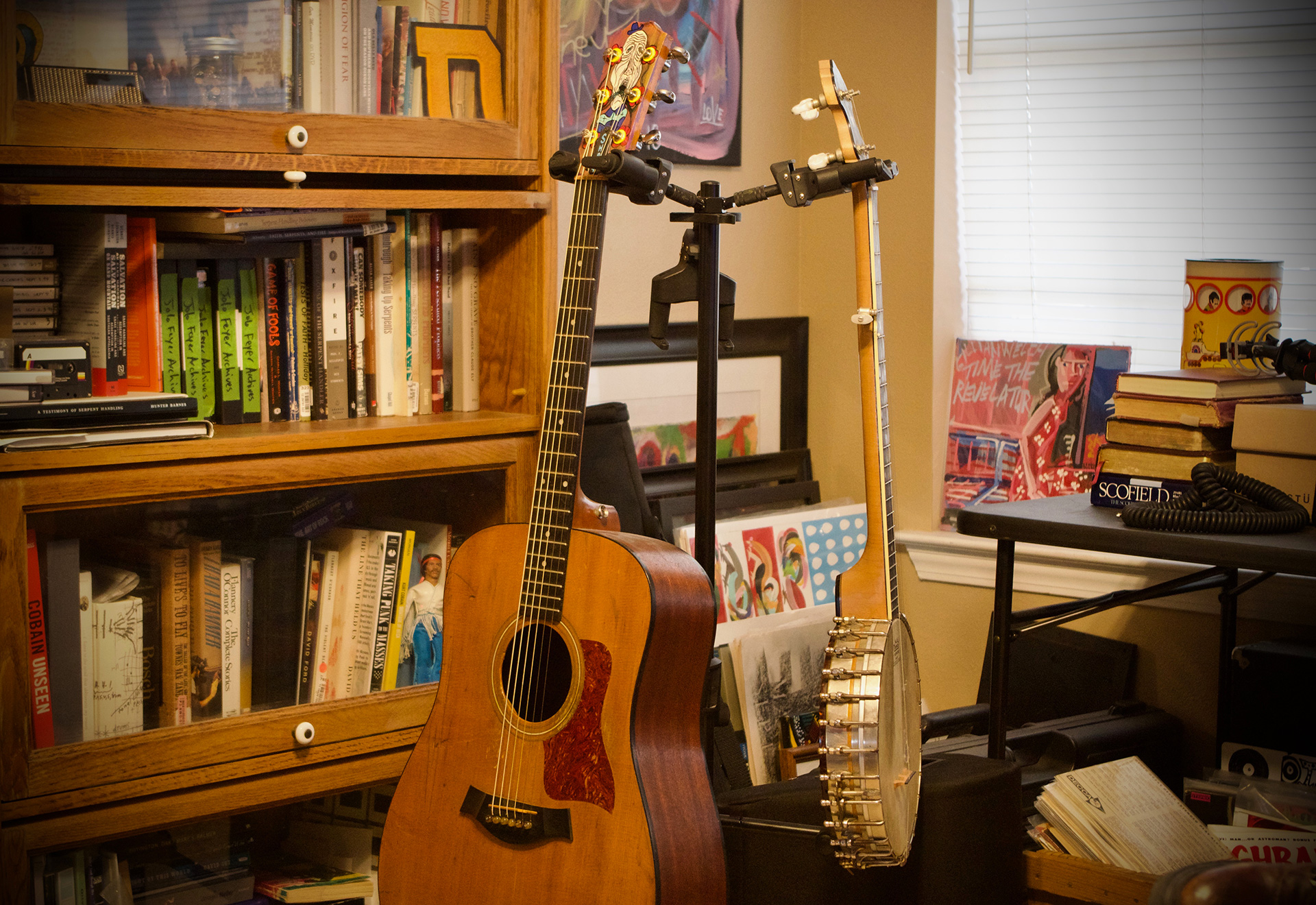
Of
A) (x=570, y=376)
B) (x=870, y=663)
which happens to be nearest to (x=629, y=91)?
(x=570, y=376)

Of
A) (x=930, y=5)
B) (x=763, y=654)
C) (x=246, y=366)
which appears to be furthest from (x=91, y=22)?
(x=930, y=5)

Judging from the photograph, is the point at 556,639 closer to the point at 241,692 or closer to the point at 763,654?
the point at 241,692

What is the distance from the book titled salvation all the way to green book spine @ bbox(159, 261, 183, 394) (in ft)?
2.28

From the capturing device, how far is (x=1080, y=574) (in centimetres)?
233

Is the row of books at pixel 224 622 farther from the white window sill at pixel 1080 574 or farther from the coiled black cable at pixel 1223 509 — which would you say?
the white window sill at pixel 1080 574

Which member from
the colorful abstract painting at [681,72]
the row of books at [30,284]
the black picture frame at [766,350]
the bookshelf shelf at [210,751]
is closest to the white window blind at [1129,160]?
the black picture frame at [766,350]

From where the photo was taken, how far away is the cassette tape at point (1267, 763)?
1.84 metres

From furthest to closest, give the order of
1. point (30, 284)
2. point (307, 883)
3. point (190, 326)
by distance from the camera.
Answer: point (307, 883)
point (190, 326)
point (30, 284)

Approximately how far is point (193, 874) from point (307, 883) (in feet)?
0.54

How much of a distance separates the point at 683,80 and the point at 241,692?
4.82 ft

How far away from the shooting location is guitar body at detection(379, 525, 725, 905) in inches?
56.1

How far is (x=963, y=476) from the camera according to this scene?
2.56 m

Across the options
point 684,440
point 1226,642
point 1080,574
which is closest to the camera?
point 1226,642

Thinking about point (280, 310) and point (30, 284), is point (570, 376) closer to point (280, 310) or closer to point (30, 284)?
point (280, 310)
